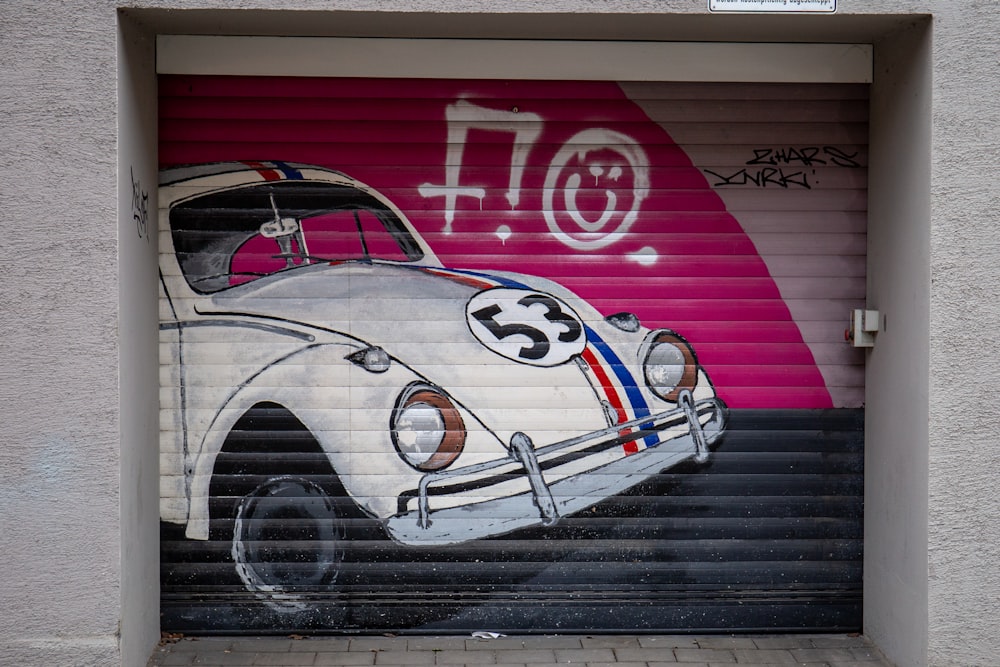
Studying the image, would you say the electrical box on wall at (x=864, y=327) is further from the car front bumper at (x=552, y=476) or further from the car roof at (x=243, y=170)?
the car roof at (x=243, y=170)

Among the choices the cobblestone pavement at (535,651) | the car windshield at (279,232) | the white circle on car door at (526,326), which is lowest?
the cobblestone pavement at (535,651)

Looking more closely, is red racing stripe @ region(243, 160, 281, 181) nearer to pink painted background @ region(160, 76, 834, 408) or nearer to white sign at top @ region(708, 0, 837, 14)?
pink painted background @ region(160, 76, 834, 408)

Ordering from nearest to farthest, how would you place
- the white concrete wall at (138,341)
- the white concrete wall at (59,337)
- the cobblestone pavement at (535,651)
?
1. the white concrete wall at (59,337)
2. the white concrete wall at (138,341)
3. the cobblestone pavement at (535,651)

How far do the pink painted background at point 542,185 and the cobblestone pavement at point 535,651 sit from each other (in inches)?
A: 49.4

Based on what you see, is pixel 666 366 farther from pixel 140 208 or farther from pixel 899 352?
pixel 140 208

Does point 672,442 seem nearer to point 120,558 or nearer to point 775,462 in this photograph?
point 775,462

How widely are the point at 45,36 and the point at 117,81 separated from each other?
13.9 inches

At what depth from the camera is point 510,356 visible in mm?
5066

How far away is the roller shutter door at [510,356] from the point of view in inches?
197

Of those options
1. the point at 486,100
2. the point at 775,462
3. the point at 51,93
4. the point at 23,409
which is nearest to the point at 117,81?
the point at 51,93

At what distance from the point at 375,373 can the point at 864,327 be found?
8.37 feet

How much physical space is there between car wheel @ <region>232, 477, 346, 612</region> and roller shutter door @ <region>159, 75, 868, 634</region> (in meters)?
0.01

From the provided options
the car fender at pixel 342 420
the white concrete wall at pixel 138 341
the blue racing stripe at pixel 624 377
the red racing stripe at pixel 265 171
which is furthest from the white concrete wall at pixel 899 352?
the white concrete wall at pixel 138 341

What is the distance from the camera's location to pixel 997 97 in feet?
14.0
